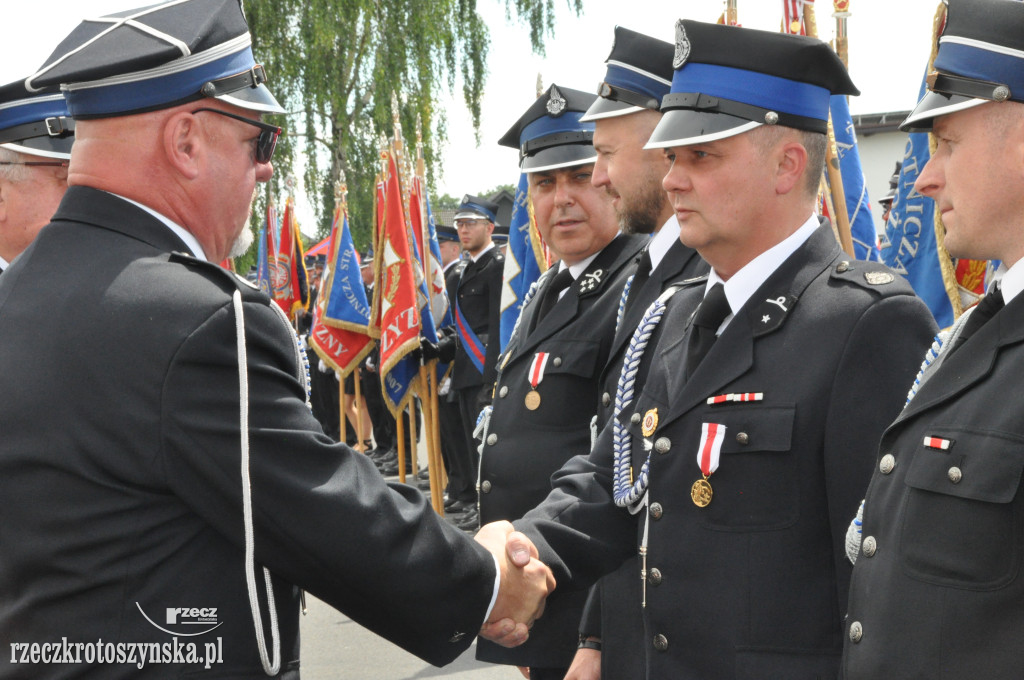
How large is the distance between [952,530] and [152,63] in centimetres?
163

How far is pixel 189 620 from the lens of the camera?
185cm

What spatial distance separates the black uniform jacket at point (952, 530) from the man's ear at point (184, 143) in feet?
4.60

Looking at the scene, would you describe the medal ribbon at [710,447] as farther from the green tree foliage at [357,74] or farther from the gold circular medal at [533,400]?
the green tree foliage at [357,74]

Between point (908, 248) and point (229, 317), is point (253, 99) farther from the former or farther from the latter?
point (908, 248)

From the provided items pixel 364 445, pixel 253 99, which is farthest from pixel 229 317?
pixel 364 445

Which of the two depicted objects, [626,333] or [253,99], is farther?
[626,333]

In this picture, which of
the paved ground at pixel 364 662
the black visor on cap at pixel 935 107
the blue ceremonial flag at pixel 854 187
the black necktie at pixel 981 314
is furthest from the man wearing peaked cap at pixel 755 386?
the paved ground at pixel 364 662

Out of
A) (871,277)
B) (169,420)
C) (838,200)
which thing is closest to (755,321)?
(871,277)

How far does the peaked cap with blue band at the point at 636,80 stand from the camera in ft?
11.3

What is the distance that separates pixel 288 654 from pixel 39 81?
116cm

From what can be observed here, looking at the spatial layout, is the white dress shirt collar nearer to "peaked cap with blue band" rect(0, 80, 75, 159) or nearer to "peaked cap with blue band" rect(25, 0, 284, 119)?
"peaked cap with blue band" rect(25, 0, 284, 119)

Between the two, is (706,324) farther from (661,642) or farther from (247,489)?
(247,489)

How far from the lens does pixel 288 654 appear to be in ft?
6.58

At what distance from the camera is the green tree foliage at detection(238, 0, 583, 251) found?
19.0m
